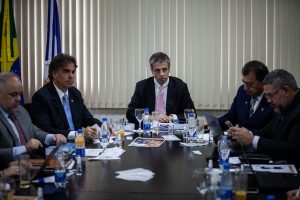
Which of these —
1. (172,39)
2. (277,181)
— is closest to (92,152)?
(277,181)

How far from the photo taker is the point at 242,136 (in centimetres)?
272

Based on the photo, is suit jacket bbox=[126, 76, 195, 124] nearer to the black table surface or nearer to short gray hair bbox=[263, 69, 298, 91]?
the black table surface

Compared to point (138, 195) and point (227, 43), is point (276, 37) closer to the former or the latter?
point (227, 43)

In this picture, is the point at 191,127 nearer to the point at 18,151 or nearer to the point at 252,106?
the point at 252,106

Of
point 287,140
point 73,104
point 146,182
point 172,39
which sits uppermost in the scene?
point 172,39

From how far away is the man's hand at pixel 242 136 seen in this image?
269 centimetres

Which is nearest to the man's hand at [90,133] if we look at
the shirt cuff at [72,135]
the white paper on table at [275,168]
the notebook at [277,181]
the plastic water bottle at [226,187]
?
the shirt cuff at [72,135]

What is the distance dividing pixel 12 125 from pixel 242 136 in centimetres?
161

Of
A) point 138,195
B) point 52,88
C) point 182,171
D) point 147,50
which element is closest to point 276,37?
point 147,50

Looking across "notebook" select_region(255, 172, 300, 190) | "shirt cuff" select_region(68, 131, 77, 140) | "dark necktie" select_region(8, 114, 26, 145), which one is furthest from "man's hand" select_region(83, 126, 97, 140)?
"notebook" select_region(255, 172, 300, 190)

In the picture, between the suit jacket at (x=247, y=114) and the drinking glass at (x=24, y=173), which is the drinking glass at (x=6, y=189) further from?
the suit jacket at (x=247, y=114)

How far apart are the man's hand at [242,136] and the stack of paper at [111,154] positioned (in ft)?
2.60

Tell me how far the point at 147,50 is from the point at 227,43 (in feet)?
3.34

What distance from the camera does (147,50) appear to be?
5043mm
